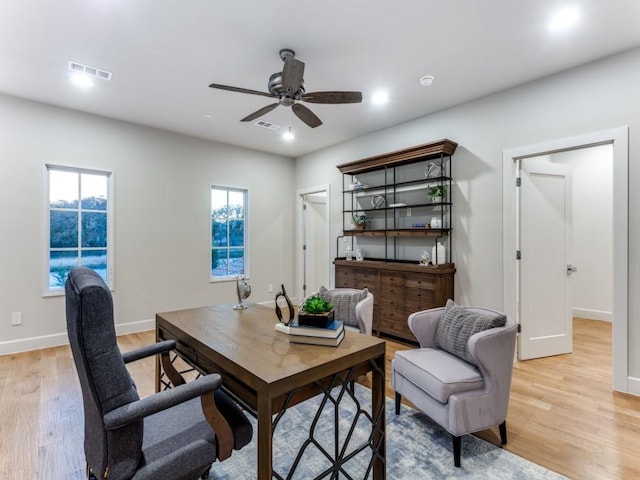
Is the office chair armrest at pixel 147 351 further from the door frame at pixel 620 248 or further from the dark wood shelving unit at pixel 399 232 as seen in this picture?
the door frame at pixel 620 248

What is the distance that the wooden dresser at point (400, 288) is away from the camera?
12.1 feet

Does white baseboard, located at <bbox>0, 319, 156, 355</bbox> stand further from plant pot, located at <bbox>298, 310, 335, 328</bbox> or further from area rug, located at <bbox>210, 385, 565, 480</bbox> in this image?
plant pot, located at <bbox>298, 310, 335, 328</bbox>

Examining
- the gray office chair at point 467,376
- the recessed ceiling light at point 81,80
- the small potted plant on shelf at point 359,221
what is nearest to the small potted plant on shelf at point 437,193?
the small potted plant on shelf at point 359,221

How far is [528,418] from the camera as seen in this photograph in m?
2.36

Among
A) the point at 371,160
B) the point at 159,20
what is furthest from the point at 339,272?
the point at 159,20

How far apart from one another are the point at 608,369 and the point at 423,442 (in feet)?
7.98

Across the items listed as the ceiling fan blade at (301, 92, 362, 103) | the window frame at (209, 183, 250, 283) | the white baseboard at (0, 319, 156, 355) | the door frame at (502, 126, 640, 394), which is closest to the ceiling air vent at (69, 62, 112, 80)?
the ceiling fan blade at (301, 92, 362, 103)

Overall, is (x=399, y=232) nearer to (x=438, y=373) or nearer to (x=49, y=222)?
(x=438, y=373)

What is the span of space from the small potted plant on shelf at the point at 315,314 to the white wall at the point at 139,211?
3701 mm

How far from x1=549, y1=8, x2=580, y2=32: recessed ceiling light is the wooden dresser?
91.7 inches

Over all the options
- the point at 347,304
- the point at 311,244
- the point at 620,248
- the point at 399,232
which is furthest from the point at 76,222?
the point at 620,248

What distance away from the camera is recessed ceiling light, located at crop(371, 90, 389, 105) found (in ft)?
11.7

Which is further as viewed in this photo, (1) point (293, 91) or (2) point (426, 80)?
(2) point (426, 80)

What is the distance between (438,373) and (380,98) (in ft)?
9.70
